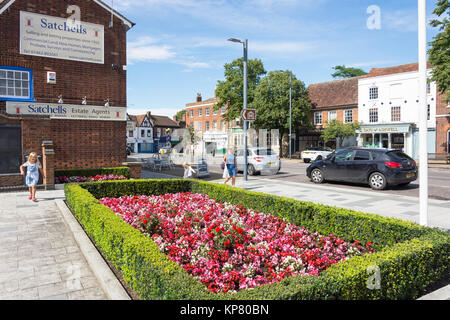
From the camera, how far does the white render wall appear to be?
33.0 metres

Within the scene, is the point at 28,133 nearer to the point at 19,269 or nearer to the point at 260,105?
the point at 19,269

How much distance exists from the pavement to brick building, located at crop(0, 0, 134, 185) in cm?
328

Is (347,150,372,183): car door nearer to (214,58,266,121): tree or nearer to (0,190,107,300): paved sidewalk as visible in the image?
(0,190,107,300): paved sidewalk

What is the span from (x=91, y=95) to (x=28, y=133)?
152 inches

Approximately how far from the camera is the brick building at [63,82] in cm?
1309

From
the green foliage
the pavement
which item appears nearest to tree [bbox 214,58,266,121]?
the green foliage

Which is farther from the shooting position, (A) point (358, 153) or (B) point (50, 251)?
(A) point (358, 153)

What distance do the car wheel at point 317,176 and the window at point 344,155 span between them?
3.58 ft

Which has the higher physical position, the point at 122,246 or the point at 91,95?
the point at 91,95

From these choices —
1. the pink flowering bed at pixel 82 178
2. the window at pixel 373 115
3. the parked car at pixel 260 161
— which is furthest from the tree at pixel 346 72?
the pink flowering bed at pixel 82 178

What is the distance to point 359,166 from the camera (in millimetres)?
13641

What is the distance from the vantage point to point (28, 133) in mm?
12727
